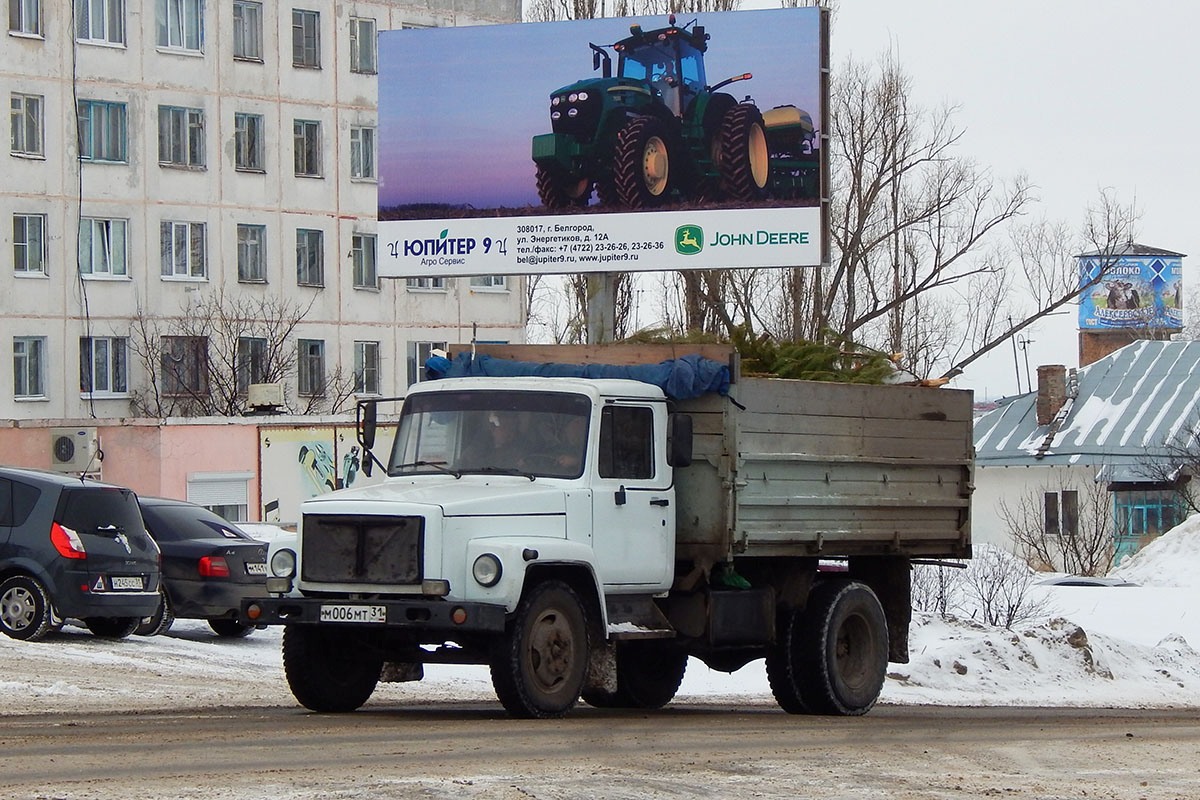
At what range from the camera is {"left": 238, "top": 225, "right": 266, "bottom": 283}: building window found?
167 ft

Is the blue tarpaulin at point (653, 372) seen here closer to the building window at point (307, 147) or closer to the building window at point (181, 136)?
the building window at point (181, 136)

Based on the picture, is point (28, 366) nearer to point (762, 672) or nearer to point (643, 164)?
point (643, 164)

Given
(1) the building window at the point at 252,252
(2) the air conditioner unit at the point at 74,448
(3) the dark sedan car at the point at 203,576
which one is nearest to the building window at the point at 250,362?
(1) the building window at the point at 252,252

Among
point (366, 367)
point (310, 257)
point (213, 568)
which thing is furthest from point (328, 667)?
point (366, 367)

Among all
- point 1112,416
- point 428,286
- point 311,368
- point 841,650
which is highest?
point 428,286

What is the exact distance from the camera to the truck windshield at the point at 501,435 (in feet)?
42.8

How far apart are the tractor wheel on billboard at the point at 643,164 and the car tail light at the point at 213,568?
7.09 meters

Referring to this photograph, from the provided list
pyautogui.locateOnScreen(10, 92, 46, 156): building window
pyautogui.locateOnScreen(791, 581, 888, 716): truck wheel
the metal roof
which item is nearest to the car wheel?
pyautogui.locateOnScreen(791, 581, 888, 716): truck wheel

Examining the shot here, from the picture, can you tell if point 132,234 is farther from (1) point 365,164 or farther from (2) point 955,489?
(2) point 955,489

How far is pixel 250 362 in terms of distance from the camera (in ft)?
167

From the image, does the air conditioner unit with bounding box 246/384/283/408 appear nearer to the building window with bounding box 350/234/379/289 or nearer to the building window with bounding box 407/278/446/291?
the building window with bounding box 350/234/379/289

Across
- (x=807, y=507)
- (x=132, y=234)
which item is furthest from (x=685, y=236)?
(x=132, y=234)

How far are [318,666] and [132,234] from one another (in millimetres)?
37755

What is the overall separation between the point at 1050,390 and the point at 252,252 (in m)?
27.7
